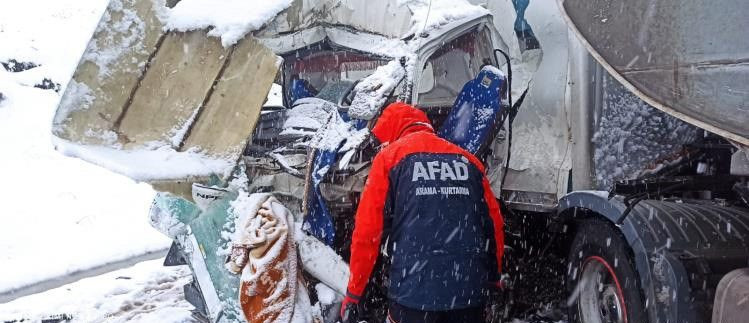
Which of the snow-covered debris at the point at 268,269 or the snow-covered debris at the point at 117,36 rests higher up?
the snow-covered debris at the point at 117,36

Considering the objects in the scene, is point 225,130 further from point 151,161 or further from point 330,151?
point 330,151

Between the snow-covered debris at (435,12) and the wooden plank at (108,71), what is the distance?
160cm

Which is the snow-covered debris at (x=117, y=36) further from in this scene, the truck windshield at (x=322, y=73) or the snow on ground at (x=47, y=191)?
the truck windshield at (x=322, y=73)

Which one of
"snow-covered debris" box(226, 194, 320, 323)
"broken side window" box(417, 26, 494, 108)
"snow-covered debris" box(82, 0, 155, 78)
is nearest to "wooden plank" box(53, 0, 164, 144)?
"snow-covered debris" box(82, 0, 155, 78)

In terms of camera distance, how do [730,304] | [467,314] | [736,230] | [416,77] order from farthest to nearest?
[416,77]
[467,314]
[736,230]
[730,304]

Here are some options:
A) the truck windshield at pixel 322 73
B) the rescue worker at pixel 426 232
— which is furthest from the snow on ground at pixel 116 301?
the rescue worker at pixel 426 232

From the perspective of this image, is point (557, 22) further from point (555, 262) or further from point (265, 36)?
point (265, 36)

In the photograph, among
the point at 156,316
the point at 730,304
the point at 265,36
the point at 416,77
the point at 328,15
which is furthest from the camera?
the point at 156,316

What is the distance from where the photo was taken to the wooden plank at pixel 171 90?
3578 millimetres

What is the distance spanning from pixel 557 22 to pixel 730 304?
2.33 meters

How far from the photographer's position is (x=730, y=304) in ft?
6.63

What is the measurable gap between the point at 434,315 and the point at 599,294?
3.23ft

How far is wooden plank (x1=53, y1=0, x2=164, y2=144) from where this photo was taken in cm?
352

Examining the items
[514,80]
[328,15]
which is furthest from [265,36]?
[514,80]
